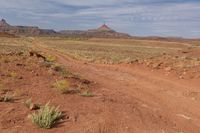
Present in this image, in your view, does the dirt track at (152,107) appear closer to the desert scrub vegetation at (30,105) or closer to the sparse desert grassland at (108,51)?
the desert scrub vegetation at (30,105)

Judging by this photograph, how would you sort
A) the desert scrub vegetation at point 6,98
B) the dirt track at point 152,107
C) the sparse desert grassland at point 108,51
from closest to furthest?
the dirt track at point 152,107 → the desert scrub vegetation at point 6,98 → the sparse desert grassland at point 108,51

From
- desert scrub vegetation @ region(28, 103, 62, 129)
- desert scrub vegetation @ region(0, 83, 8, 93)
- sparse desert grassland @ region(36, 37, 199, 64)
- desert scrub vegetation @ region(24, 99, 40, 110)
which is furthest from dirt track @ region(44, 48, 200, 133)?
sparse desert grassland @ region(36, 37, 199, 64)

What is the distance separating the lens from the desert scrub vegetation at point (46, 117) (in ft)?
23.6

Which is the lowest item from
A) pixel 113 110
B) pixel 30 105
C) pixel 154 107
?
pixel 154 107

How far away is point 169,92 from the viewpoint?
45.1 feet

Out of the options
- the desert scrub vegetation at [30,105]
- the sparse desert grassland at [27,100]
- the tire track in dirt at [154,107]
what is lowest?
the tire track in dirt at [154,107]

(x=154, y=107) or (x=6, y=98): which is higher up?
(x=6, y=98)

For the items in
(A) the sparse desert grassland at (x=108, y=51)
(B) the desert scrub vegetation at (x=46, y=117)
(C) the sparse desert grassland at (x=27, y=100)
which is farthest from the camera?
(A) the sparse desert grassland at (x=108, y=51)

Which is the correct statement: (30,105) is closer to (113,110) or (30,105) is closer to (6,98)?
(6,98)

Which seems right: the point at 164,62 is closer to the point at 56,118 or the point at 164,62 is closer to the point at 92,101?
the point at 92,101

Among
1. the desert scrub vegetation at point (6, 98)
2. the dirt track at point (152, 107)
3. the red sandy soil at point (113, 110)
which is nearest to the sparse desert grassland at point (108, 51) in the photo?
the dirt track at point (152, 107)

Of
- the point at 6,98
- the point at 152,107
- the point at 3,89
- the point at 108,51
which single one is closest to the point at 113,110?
the point at 152,107

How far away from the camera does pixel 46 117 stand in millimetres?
7254

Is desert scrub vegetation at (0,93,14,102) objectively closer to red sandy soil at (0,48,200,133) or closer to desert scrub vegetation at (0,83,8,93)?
red sandy soil at (0,48,200,133)
